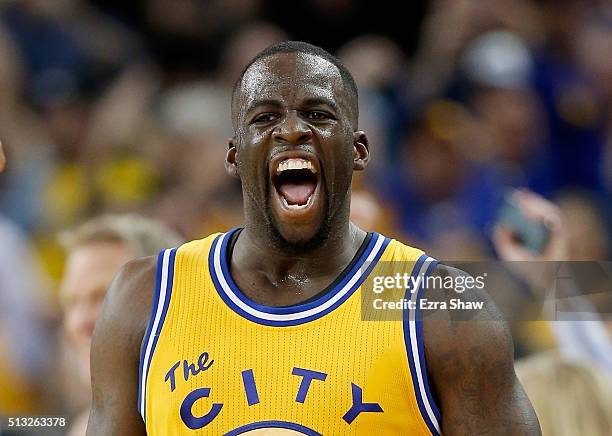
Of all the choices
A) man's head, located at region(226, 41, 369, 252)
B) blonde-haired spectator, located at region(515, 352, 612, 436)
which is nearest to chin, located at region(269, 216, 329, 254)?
man's head, located at region(226, 41, 369, 252)

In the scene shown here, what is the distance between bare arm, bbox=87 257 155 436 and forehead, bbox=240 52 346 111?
479 mm

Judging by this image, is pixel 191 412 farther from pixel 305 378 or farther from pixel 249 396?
pixel 305 378

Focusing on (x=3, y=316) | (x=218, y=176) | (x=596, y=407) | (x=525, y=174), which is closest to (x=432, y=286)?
(x=596, y=407)

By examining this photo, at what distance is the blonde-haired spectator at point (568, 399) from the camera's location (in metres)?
2.64

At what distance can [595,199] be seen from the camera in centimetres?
323

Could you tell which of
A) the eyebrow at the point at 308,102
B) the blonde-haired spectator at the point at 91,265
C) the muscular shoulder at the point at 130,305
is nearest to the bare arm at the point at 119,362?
the muscular shoulder at the point at 130,305

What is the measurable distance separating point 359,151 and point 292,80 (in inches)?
9.1

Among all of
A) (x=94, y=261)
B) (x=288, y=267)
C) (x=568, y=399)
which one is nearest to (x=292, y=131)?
(x=288, y=267)

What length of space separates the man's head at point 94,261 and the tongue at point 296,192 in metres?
1.19

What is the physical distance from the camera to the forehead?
2.02 metres

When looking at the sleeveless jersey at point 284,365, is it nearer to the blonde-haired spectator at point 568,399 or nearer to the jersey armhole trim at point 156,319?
the jersey armhole trim at point 156,319

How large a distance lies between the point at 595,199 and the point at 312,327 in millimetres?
1607

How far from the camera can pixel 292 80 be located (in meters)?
2.03

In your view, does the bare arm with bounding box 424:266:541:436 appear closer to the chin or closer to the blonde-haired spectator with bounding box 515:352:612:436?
the chin
